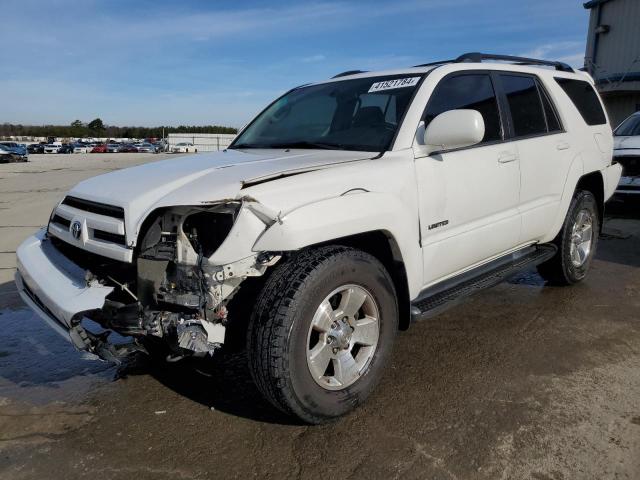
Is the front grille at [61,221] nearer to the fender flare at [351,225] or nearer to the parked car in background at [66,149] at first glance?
the fender flare at [351,225]

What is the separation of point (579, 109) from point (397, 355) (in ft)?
9.33

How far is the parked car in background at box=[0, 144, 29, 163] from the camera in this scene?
107ft

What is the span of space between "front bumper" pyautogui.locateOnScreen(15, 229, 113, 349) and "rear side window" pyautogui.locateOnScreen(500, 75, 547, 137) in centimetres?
306

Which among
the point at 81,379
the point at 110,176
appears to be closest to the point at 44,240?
the point at 110,176

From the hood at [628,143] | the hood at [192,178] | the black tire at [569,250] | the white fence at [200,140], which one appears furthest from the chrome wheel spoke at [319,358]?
the white fence at [200,140]

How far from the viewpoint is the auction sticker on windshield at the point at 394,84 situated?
3.45 m

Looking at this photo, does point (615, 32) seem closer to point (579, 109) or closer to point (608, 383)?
point (579, 109)

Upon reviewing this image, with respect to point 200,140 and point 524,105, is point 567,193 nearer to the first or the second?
point 524,105

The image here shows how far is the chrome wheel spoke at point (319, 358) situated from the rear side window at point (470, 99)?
1553 mm

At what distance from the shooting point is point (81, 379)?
3346 millimetres

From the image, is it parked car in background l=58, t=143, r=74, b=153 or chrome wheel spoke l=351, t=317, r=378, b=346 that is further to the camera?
parked car in background l=58, t=143, r=74, b=153

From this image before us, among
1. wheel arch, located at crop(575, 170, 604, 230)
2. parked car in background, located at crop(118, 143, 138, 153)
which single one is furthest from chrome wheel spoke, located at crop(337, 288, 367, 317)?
parked car in background, located at crop(118, 143, 138, 153)

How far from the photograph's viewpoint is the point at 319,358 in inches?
103

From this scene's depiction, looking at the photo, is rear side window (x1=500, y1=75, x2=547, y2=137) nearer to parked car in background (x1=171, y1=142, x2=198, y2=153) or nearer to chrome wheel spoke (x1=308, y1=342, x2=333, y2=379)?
chrome wheel spoke (x1=308, y1=342, x2=333, y2=379)
